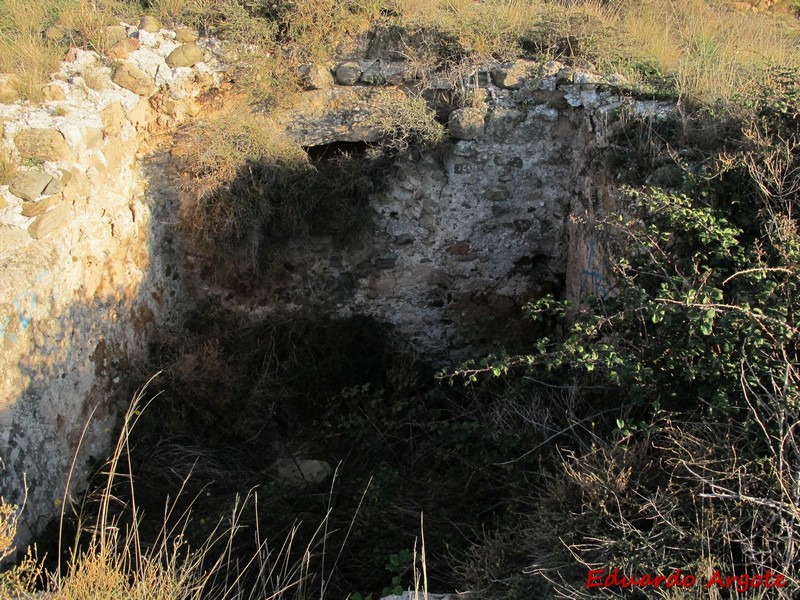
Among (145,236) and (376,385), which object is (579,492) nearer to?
(376,385)

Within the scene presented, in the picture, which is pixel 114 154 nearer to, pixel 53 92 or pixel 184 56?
pixel 53 92

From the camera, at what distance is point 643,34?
15.4ft

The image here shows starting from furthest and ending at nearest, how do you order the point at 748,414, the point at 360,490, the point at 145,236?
1. the point at 145,236
2. the point at 360,490
3. the point at 748,414

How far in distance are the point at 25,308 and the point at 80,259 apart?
0.53 metres

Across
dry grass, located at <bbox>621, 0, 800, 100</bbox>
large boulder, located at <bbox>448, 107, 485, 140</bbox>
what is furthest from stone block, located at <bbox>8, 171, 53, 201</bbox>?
dry grass, located at <bbox>621, 0, 800, 100</bbox>

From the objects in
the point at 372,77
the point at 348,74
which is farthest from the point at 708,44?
the point at 348,74

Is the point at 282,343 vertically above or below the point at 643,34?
below

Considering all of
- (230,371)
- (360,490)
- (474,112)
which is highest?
(474,112)

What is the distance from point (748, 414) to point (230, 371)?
3017 millimetres

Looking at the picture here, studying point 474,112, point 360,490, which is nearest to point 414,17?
point 474,112

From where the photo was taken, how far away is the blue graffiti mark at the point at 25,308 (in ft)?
10.0

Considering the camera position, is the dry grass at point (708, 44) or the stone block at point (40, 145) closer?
the stone block at point (40, 145)

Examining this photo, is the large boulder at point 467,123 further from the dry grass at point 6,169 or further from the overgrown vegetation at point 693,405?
the dry grass at point 6,169

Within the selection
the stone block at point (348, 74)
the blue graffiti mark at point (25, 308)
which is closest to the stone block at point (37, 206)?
the blue graffiti mark at point (25, 308)
